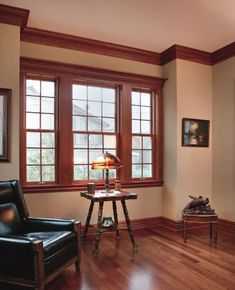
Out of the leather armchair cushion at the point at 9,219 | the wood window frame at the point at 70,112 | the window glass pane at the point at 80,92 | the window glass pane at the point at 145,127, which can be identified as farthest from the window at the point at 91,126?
the leather armchair cushion at the point at 9,219

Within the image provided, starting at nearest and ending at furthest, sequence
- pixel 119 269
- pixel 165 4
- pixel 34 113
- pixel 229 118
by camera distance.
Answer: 1. pixel 119 269
2. pixel 165 4
3. pixel 34 113
4. pixel 229 118

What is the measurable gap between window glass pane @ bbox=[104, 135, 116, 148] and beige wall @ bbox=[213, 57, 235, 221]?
176 centimetres

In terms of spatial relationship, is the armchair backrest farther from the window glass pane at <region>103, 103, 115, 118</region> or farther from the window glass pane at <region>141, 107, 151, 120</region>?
the window glass pane at <region>141, 107, 151, 120</region>

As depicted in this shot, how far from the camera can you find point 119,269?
2.86 m

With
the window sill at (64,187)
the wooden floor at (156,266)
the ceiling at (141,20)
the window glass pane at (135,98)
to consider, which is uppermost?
the ceiling at (141,20)

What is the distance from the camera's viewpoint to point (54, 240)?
249 centimetres

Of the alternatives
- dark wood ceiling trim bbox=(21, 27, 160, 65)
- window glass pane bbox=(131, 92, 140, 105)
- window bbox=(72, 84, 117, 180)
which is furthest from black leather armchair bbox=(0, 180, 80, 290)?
window glass pane bbox=(131, 92, 140, 105)

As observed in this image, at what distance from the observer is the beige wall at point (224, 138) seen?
436 cm

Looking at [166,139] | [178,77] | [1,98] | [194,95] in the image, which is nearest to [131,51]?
[178,77]

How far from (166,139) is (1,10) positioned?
3.05 metres

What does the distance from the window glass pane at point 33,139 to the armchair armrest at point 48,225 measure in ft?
4.08

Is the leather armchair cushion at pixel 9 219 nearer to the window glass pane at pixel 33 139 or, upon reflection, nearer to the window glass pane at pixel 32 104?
the window glass pane at pixel 33 139

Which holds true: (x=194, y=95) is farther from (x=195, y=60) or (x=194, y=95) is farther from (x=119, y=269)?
(x=119, y=269)

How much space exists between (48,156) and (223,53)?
129 inches
